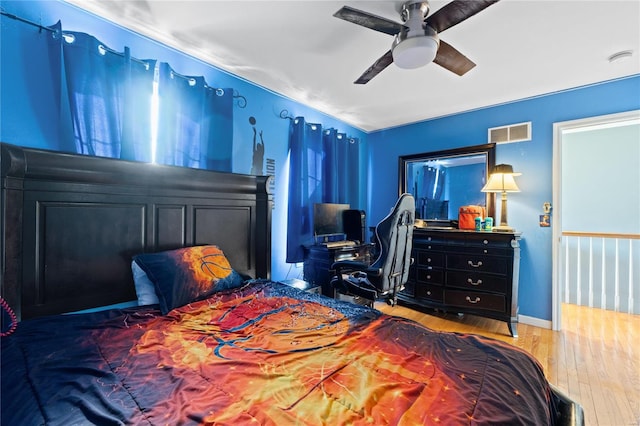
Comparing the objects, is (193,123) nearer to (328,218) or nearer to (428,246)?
(328,218)

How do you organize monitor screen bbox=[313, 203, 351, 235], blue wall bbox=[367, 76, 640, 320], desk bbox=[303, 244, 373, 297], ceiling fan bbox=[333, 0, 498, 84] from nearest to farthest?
ceiling fan bbox=[333, 0, 498, 84] < blue wall bbox=[367, 76, 640, 320] < desk bbox=[303, 244, 373, 297] < monitor screen bbox=[313, 203, 351, 235]

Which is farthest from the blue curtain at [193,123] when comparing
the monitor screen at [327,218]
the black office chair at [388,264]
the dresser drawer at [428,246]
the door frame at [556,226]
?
the door frame at [556,226]

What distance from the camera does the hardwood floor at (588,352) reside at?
1.72m

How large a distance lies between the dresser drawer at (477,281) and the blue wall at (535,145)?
1.77 ft

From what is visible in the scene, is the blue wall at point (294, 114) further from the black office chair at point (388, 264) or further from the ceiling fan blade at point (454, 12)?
the ceiling fan blade at point (454, 12)

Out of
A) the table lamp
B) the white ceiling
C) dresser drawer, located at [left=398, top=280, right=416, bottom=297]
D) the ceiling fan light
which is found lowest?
dresser drawer, located at [left=398, top=280, right=416, bottom=297]

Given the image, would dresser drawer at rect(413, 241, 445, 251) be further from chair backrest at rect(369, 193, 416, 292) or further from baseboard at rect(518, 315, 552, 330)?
baseboard at rect(518, 315, 552, 330)

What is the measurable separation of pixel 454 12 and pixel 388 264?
1727mm

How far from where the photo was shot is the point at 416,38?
5.05 ft

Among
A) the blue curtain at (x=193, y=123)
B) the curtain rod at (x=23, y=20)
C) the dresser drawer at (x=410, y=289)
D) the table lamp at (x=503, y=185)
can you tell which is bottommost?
the dresser drawer at (x=410, y=289)

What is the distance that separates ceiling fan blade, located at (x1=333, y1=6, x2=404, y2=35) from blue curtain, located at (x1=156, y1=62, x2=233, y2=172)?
4.28 feet

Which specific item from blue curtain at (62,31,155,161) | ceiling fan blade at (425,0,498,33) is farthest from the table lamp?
blue curtain at (62,31,155,161)

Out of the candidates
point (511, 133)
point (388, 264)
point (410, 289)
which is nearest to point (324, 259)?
point (388, 264)

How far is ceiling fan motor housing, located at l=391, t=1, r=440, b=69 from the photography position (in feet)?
5.05
